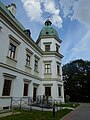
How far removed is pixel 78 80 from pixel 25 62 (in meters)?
30.7

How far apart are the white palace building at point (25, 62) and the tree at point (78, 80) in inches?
796

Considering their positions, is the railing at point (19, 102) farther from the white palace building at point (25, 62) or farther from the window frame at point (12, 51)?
the window frame at point (12, 51)

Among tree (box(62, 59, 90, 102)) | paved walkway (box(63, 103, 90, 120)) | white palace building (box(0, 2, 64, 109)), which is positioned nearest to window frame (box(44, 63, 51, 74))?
white palace building (box(0, 2, 64, 109))

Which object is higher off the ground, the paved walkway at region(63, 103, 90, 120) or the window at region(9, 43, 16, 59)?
the window at region(9, 43, 16, 59)

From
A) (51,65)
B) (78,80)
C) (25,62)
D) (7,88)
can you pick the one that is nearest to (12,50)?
(25,62)

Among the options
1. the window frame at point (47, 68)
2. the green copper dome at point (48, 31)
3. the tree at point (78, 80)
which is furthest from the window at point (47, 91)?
the tree at point (78, 80)

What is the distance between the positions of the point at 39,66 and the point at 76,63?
2886 cm

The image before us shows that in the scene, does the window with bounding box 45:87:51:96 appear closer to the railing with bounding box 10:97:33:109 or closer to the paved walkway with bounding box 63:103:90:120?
the railing with bounding box 10:97:33:109

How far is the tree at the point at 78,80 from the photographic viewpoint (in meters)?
44.3

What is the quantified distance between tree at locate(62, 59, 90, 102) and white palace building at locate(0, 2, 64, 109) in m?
20.2

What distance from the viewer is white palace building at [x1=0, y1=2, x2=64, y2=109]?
46.7ft

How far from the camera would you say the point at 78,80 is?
150ft

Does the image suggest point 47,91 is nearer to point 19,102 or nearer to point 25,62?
point 25,62

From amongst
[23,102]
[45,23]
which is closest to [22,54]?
[23,102]
